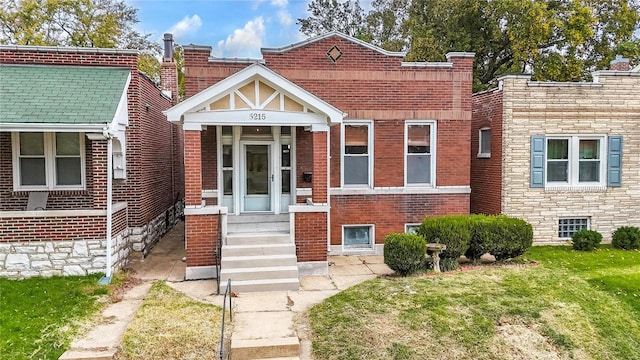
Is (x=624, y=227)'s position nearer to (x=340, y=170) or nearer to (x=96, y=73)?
(x=340, y=170)

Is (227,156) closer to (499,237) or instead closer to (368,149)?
(368,149)

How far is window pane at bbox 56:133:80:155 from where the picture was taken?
9.83m

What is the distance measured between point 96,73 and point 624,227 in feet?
47.3

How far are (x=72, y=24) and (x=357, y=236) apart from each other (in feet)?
74.4

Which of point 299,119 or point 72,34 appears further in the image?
point 72,34

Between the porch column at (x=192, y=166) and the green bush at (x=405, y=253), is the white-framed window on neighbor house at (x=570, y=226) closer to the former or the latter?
the green bush at (x=405, y=253)

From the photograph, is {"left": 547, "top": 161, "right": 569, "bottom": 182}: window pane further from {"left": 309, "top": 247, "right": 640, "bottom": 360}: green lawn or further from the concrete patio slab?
the concrete patio slab

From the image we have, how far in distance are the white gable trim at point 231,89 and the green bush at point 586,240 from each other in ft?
24.7

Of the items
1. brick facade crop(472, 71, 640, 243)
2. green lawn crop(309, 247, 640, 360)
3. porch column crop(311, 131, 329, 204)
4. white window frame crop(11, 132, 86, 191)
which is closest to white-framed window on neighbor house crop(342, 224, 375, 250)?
porch column crop(311, 131, 329, 204)

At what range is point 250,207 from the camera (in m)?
10.4

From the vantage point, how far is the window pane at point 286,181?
1059cm

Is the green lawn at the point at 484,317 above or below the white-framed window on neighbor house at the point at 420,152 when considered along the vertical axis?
below

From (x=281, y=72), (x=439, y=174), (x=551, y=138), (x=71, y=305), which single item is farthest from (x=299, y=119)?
(x=551, y=138)

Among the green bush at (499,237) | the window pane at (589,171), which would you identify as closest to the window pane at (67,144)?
the green bush at (499,237)
